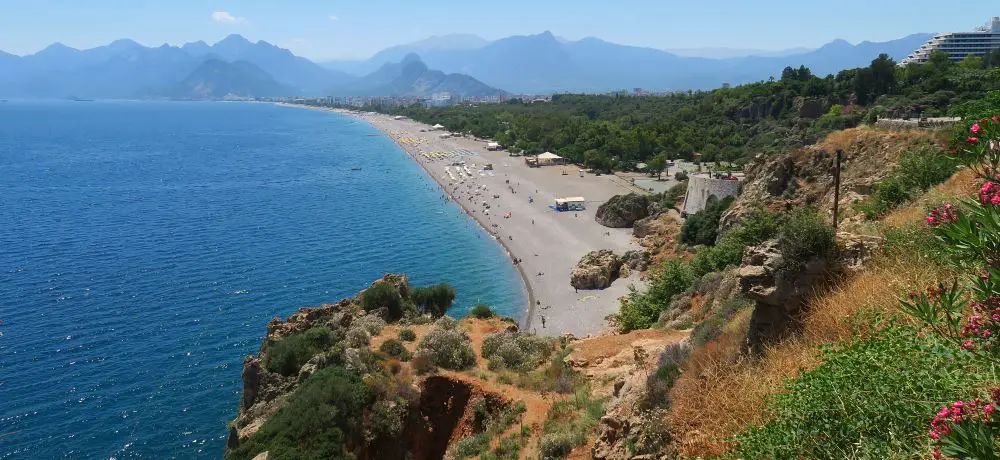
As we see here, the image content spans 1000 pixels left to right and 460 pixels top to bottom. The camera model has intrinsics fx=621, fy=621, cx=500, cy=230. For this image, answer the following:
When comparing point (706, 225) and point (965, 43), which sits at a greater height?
point (965, 43)

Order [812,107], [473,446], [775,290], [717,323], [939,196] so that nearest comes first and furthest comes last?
[775,290] → [939,196] → [717,323] → [473,446] → [812,107]

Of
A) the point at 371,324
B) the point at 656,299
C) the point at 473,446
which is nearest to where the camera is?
the point at 473,446

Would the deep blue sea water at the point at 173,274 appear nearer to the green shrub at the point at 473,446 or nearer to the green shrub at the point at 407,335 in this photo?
the green shrub at the point at 407,335

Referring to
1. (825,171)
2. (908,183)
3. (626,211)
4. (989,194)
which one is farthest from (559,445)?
(626,211)

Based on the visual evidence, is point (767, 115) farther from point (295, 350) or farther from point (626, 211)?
point (295, 350)

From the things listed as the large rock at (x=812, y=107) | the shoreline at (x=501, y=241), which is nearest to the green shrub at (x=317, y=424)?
the shoreline at (x=501, y=241)

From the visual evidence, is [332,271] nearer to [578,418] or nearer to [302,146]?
[578,418]
